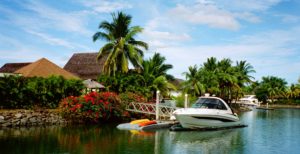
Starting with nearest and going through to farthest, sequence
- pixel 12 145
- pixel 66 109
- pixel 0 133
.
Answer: pixel 12 145 < pixel 0 133 < pixel 66 109

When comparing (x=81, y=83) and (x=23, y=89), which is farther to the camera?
(x=81, y=83)

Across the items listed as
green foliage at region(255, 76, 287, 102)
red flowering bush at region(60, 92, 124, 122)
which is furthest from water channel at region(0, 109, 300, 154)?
green foliage at region(255, 76, 287, 102)

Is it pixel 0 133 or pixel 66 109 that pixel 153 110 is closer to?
pixel 66 109

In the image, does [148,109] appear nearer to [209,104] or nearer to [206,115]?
[209,104]

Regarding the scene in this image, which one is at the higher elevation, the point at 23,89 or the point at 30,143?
the point at 23,89

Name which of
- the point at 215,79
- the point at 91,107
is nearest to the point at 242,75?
the point at 215,79

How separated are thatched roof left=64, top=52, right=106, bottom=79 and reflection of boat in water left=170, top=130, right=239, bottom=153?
63.9 ft

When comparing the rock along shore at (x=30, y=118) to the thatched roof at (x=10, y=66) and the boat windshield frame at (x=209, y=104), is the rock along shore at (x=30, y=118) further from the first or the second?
the thatched roof at (x=10, y=66)

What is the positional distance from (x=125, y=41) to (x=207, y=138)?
1566cm

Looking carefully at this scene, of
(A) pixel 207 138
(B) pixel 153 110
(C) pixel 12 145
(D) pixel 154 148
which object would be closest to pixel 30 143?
(C) pixel 12 145

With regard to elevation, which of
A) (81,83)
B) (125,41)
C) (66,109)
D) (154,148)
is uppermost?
(125,41)

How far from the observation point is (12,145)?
14445 millimetres

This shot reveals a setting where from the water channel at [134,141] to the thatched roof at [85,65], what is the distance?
55.2 ft

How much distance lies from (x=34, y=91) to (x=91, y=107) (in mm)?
3953
